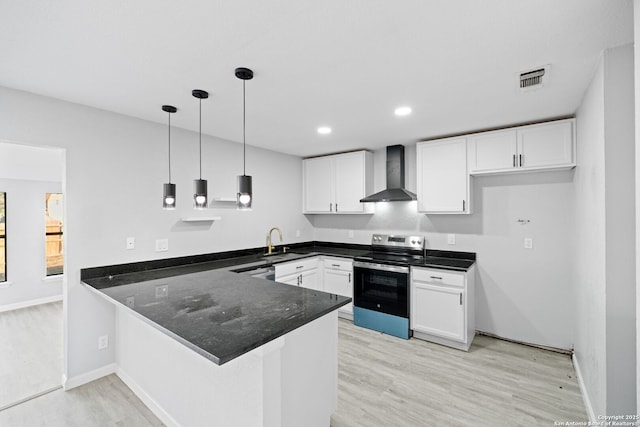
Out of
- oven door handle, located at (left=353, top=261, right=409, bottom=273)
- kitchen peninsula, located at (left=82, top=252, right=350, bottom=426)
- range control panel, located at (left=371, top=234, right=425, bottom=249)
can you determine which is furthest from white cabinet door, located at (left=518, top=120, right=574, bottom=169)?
kitchen peninsula, located at (left=82, top=252, right=350, bottom=426)

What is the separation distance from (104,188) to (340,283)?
2.90 metres

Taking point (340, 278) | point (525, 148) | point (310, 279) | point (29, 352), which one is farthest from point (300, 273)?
point (29, 352)

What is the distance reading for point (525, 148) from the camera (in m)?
3.03

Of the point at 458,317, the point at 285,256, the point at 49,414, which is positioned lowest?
the point at 49,414

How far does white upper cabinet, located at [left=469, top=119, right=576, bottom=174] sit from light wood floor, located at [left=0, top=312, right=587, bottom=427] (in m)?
1.97

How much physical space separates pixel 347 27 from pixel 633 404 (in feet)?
8.28

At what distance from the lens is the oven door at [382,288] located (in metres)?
3.48

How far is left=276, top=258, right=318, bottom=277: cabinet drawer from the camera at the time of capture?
11.9 feet

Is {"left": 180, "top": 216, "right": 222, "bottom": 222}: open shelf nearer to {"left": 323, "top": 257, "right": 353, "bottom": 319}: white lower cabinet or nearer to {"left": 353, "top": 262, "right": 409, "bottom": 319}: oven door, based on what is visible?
{"left": 323, "top": 257, "right": 353, "bottom": 319}: white lower cabinet

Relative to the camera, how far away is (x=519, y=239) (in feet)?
10.9

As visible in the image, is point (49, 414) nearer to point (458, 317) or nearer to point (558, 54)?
point (458, 317)

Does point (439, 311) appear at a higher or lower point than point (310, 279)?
lower

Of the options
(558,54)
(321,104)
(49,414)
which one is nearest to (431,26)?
(558,54)

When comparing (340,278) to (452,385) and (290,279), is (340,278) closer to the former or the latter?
(290,279)
